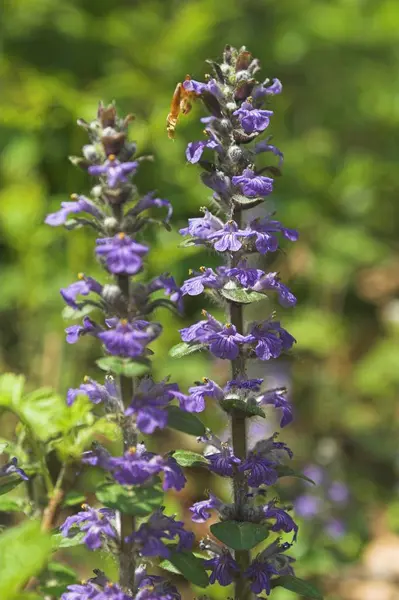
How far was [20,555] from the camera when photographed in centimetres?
155

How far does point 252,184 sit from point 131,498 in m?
0.80

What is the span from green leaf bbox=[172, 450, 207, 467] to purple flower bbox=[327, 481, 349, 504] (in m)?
2.33

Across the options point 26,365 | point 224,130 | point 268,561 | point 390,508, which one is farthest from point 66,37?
point 268,561

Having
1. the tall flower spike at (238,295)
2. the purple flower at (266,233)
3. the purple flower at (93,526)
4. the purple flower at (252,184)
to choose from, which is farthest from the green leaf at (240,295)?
the purple flower at (93,526)

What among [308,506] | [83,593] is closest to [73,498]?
[83,593]

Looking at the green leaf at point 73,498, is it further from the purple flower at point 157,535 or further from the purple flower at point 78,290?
the purple flower at point 78,290

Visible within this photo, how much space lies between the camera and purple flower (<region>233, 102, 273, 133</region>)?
1.94m

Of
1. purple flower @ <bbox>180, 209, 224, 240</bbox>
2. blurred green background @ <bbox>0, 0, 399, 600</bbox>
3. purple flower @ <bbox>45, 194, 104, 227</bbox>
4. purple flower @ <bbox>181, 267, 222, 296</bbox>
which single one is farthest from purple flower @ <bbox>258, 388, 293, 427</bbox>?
blurred green background @ <bbox>0, 0, 399, 600</bbox>

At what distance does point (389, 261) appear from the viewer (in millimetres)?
7070

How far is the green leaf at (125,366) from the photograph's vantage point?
1.66 meters

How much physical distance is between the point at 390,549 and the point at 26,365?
277 cm

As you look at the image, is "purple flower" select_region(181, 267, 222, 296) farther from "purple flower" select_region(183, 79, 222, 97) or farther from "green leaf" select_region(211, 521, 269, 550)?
"green leaf" select_region(211, 521, 269, 550)

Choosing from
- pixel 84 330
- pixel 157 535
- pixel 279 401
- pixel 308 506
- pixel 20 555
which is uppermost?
pixel 84 330

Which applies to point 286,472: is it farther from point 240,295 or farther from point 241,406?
point 240,295
